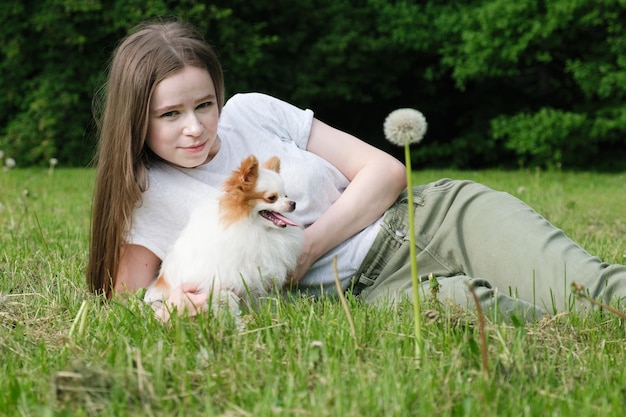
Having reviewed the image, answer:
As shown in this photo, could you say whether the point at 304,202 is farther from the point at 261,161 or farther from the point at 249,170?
the point at 249,170

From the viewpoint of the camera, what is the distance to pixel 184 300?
2252mm

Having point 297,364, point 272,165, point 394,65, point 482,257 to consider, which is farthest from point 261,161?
point 394,65

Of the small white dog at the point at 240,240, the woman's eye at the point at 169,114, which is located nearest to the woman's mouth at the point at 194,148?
the woman's eye at the point at 169,114

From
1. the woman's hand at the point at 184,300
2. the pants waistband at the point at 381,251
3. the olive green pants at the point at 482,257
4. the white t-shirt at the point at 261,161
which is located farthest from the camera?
the pants waistband at the point at 381,251

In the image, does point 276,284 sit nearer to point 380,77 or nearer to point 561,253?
point 561,253

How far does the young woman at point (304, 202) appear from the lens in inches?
99.0

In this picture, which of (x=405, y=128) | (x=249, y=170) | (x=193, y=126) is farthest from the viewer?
(x=193, y=126)

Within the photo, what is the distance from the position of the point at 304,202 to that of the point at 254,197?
0.47m

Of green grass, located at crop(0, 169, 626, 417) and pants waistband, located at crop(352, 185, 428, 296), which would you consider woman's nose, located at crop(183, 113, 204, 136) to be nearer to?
green grass, located at crop(0, 169, 626, 417)

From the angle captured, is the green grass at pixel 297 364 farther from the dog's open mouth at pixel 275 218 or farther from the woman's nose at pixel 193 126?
the woman's nose at pixel 193 126

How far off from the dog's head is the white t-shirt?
0.17 metres

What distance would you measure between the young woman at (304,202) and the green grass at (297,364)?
20cm

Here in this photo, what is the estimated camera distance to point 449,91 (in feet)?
50.6

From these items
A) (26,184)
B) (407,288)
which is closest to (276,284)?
(407,288)
